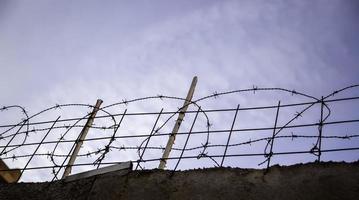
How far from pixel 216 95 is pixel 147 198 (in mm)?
1481

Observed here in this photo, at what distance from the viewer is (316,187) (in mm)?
2732

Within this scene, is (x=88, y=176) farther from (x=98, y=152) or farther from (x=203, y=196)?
(x=203, y=196)

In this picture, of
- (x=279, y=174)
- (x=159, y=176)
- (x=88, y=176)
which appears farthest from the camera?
(x=88, y=176)

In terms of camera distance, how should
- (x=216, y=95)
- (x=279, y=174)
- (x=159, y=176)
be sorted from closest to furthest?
(x=279, y=174) < (x=159, y=176) < (x=216, y=95)

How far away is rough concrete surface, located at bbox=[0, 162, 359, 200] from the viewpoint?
272cm

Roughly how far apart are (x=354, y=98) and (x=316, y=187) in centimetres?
102

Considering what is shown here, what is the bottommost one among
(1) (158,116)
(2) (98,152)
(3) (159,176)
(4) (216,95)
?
(3) (159,176)

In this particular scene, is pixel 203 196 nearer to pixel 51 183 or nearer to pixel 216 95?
pixel 216 95

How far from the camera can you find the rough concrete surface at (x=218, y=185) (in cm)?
272

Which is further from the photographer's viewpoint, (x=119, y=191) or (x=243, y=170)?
(x=119, y=191)

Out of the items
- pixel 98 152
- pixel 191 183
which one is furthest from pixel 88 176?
pixel 191 183

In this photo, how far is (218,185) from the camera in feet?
10.2

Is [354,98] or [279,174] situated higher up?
[354,98]

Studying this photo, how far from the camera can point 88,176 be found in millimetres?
3854
